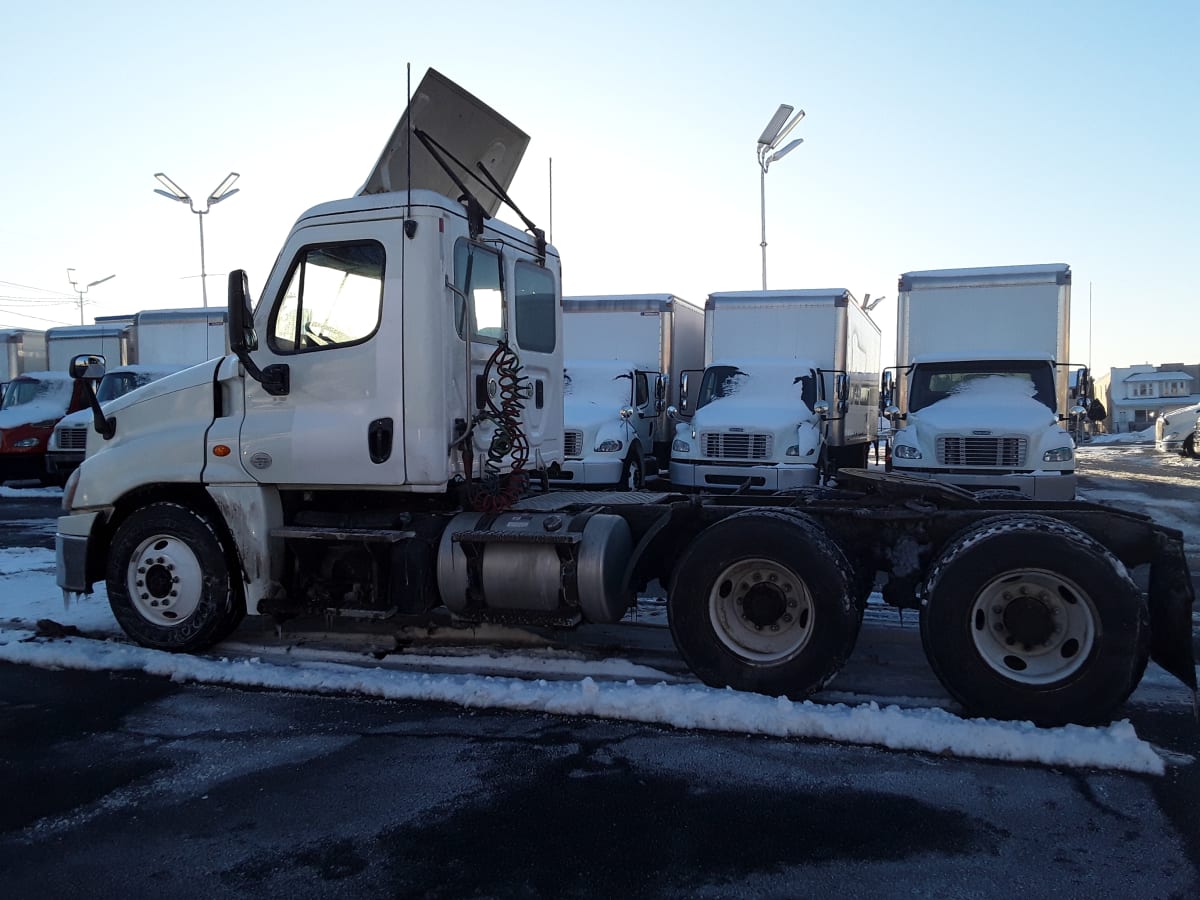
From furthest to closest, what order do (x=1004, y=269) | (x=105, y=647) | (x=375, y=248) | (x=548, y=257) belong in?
(x=1004, y=269)
(x=548, y=257)
(x=105, y=647)
(x=375, y=248)

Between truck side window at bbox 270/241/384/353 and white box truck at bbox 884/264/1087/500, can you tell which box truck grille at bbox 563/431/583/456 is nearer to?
white box truck at bbox 884/264/1087/500

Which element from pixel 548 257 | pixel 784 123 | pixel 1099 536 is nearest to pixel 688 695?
pixel 1099 536

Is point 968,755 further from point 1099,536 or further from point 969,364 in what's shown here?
point 969,364

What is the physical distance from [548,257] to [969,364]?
830 centimetres

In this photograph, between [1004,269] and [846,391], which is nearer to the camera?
[1004,269]

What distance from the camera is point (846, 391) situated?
15328mm

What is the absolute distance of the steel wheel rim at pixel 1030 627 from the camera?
4668mm

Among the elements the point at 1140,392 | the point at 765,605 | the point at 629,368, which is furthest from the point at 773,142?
the point at 1140,392

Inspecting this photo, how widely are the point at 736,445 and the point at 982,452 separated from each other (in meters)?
3.57

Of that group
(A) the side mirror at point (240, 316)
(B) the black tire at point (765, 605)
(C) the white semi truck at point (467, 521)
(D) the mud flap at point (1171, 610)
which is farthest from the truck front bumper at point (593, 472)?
(D) the mud flap at point (1171, 610)

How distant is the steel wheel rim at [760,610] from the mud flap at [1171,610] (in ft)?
5.93

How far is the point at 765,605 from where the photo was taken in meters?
5.15

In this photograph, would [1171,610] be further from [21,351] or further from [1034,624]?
[21,351]

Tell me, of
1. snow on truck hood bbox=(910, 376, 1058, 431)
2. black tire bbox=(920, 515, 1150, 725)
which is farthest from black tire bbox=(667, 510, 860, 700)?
snow on truck hood bbox=(910, 376, 1058, 431)
